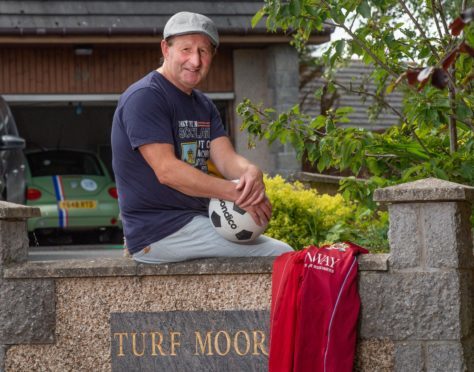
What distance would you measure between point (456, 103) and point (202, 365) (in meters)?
1.97

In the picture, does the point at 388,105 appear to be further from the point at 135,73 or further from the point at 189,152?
the point at 135,73

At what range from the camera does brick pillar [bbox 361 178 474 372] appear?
16.8ft

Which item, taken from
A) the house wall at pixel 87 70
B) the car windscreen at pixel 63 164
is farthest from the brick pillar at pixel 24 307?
the car windscreen at pixel 63 164

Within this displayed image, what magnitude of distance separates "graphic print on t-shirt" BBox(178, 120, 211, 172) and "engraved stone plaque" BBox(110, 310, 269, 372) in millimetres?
770

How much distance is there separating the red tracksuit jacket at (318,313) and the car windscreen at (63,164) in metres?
11.4

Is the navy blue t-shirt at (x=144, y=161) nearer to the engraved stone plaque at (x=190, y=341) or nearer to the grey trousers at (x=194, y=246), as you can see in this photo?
the grey trousers at (x=194, y=246)

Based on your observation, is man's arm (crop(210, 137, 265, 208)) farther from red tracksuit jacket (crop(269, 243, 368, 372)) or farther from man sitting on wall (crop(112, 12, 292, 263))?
red tracksuit jacket (crop(269, 243, 368, 372))

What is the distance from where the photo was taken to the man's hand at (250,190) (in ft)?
17.6

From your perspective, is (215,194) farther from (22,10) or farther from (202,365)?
(22,10)

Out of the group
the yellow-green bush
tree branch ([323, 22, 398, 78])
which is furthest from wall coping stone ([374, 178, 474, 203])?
the yellow-green bush

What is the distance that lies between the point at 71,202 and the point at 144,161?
1002 centimetres

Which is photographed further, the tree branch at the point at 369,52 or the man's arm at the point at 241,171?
the tree branch at the point at 369,52

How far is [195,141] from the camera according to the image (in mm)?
5656

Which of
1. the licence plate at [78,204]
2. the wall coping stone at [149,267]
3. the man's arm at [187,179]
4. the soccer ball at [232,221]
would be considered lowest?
the wall coping stone at [149,267]
